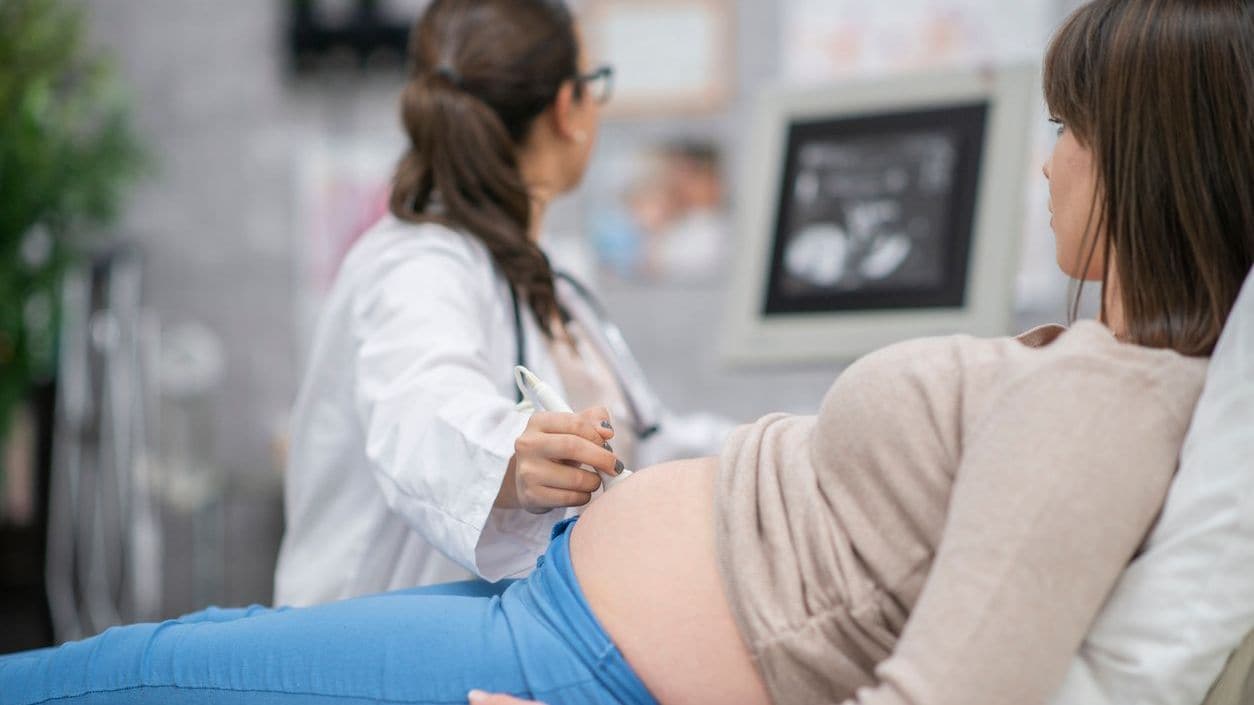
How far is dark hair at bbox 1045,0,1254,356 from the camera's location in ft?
2.97

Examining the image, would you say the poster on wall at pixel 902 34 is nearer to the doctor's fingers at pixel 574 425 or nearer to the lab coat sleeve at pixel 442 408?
the lab coat sleeve at pixel 442 408

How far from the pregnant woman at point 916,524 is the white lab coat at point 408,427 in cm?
21

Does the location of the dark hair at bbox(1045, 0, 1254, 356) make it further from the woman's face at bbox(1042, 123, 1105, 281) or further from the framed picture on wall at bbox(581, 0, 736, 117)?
the framed picture on wall at bbox(581, 0, 736, 117)

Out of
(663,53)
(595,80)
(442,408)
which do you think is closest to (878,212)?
(595,80)

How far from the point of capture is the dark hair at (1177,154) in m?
0.90

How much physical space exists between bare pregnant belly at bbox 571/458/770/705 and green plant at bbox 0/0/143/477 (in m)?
2.31

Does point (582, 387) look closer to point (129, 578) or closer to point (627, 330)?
point (627, 330)

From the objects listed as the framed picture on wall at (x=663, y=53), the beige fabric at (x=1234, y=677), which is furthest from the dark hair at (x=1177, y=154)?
the framed picture on wall at (x=663, y=53)

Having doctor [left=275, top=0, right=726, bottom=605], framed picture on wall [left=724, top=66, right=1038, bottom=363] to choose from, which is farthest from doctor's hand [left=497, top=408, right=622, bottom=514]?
framed picture on wall [left=724, top=66, right=1038, bottom=363]

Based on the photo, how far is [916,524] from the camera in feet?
2.80

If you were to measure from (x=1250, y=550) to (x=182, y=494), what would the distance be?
9.63 feet

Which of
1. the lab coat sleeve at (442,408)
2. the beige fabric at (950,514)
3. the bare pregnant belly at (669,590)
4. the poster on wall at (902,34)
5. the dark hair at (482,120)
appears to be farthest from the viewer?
the poster on wall at (902,34)

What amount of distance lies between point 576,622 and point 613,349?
2.13 feet

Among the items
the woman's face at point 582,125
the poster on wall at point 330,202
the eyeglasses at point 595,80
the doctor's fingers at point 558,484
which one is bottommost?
the poster on wall at point 330,202
